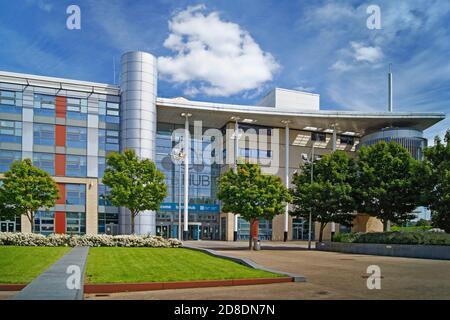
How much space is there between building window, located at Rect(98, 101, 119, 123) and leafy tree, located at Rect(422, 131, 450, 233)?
37.1 metres

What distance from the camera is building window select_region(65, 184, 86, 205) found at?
166 ft

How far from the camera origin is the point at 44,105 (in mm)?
50219

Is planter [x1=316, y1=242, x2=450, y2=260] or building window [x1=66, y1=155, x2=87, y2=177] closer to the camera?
planter [x1=316, y1=242, x2=450, y2=260]

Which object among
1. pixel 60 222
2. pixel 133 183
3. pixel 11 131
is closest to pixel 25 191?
pixel 133 183

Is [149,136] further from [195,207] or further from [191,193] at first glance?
[195,207]

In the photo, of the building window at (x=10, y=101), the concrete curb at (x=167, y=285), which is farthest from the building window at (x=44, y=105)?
the concrete curb at (x=167, y=285)

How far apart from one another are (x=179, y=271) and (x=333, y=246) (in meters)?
22.0

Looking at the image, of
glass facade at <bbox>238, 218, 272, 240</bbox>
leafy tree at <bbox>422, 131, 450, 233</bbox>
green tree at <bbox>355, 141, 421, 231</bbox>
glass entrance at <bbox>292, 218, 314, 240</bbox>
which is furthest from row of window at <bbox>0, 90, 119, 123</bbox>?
leafy tree at <bbox>422, 131, 450, 233</bbox>

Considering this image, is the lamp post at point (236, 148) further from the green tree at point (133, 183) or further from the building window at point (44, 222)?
the building window at point (44, 222)

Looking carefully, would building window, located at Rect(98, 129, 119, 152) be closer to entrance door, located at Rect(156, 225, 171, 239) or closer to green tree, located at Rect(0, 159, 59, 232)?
entrance door, located at Rect(156, 225, 171, 239)

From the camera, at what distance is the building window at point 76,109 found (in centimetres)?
5134

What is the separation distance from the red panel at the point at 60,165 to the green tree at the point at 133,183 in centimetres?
1394

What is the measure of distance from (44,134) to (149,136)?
12397 millimetres
